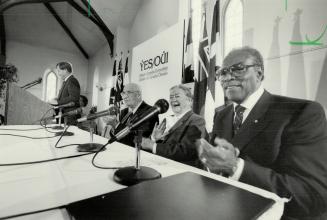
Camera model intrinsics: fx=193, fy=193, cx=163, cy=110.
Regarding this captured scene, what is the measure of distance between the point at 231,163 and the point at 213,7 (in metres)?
0.79

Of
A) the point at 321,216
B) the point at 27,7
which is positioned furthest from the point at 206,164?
the point at 27,7

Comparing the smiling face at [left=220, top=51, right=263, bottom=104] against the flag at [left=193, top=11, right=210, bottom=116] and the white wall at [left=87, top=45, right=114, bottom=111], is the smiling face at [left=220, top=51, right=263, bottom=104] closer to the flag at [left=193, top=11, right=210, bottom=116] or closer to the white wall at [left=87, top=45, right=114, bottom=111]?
the flag at [left=193, top=11, right=210, bottom=116]

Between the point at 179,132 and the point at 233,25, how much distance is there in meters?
0.72

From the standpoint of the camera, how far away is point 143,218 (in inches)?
11.5

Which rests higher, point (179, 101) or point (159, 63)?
point (159, 63)

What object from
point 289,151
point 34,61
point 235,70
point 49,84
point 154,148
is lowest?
point 154,148

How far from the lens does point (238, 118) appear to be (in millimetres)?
863

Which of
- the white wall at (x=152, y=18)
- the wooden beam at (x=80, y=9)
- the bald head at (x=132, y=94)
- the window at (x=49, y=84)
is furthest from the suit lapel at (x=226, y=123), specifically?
the window at (x=49, y=84)

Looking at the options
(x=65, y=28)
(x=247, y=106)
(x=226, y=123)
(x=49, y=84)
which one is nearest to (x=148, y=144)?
(x=226, y=123)

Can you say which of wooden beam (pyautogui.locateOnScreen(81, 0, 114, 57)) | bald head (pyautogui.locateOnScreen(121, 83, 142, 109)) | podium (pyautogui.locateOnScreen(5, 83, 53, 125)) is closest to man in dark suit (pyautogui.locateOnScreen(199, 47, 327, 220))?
bald head (pyautogui.locateOnScreen(121, 83, 142, 109))

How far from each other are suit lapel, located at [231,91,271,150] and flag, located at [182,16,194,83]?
1.47 ft

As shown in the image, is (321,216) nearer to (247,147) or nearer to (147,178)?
(247,147)

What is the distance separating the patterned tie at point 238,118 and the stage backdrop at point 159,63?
46cm

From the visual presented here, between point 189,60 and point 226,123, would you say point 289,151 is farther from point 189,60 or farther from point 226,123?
point 189,60
